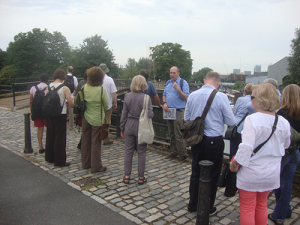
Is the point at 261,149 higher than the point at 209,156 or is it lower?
higher

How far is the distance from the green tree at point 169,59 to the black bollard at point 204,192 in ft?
274

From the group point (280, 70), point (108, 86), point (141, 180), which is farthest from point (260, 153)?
point (280, 70)

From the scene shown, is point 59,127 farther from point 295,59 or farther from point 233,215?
point 295,59

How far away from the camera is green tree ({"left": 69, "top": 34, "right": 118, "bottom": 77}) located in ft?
168

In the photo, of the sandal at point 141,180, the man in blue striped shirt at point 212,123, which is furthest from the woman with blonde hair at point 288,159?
the sandal at point 141,180

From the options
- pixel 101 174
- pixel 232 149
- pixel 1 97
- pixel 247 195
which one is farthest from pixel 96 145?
pixel 1 97

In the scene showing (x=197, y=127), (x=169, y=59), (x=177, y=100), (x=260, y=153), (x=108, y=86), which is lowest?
(x=260, y=153)

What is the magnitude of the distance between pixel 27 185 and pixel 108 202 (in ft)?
5.53

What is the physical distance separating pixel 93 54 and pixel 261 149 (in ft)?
175

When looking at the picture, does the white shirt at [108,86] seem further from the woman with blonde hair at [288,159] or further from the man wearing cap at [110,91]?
the woman with blonde hair at [288,159]

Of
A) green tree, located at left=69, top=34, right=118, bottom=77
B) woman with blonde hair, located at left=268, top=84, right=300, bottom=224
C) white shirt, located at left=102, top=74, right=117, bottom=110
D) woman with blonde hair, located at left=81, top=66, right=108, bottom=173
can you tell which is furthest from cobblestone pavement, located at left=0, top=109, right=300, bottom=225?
green tree, located at left=69, top=34, right=118, bottom=77

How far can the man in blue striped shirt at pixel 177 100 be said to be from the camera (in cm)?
553

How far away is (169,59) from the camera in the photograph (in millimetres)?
85250

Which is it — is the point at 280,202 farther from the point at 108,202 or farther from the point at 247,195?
the point at 108,202
